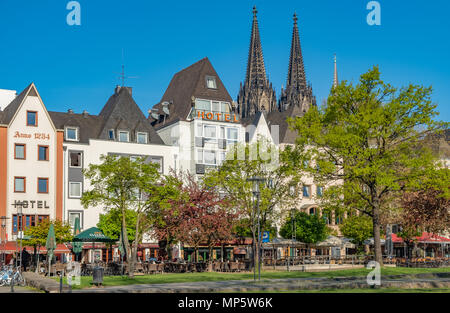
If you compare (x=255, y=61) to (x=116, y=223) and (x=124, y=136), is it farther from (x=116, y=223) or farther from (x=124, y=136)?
(x=116, y=223)

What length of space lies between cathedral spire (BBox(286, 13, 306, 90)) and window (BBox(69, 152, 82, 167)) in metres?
129

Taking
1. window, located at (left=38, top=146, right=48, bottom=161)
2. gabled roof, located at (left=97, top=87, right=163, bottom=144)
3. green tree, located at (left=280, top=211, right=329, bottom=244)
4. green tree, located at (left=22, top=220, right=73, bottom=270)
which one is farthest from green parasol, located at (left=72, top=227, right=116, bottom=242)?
green tree, located at (left=280, top=211, right=329, bottom=244)

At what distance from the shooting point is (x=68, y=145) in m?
64.1

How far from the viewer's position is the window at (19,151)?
60.5 meters

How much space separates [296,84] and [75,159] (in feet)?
429

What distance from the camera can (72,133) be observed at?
6544cm

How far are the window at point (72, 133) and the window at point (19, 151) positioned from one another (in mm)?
5174

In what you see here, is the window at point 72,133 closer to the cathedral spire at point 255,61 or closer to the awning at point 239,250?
the awning at point 239,250

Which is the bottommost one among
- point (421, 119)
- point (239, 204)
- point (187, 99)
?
point (239, 204)

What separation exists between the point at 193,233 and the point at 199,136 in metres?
21.2

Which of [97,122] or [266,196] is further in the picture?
[97,122]

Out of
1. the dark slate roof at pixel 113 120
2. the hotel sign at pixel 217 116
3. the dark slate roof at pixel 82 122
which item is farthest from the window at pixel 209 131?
the dark slate roof at pixel 82 122
